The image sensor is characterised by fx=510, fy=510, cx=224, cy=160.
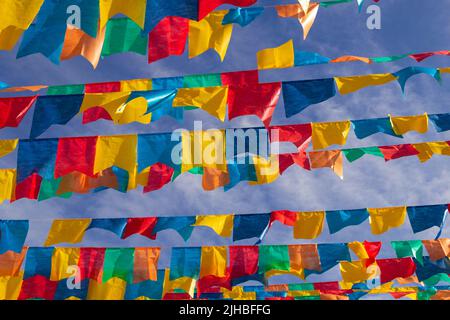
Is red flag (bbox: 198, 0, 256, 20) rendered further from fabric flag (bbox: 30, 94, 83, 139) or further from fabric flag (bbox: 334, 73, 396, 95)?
fabric flag (bbox: 30, 94, 83, 139)

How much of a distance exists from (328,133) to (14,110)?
451cm

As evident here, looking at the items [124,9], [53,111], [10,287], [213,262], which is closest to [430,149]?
[213,262]

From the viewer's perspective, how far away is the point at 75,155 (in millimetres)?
7207

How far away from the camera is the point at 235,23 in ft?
19.9

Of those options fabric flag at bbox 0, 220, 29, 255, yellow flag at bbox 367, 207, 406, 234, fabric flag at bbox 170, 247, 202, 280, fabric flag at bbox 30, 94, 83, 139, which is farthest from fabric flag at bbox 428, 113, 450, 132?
fabric flag at bbox 0, 220, 29, 255

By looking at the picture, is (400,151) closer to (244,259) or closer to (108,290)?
(244,259)

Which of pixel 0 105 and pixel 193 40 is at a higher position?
pixel 193 40

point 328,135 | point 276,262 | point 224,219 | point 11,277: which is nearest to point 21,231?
point 11,277

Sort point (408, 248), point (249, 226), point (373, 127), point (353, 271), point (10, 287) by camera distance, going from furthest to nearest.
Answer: point (353, 271) → point (10, 287) → point (408, 248) → point (249, 226) → point (373, 127)

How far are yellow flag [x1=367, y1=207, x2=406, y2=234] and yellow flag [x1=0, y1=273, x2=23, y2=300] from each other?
7.29 meters

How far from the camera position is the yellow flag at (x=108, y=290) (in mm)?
10820

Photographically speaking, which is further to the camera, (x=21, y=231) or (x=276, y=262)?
(x=276, y=262)

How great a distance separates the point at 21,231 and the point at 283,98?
5370mm
